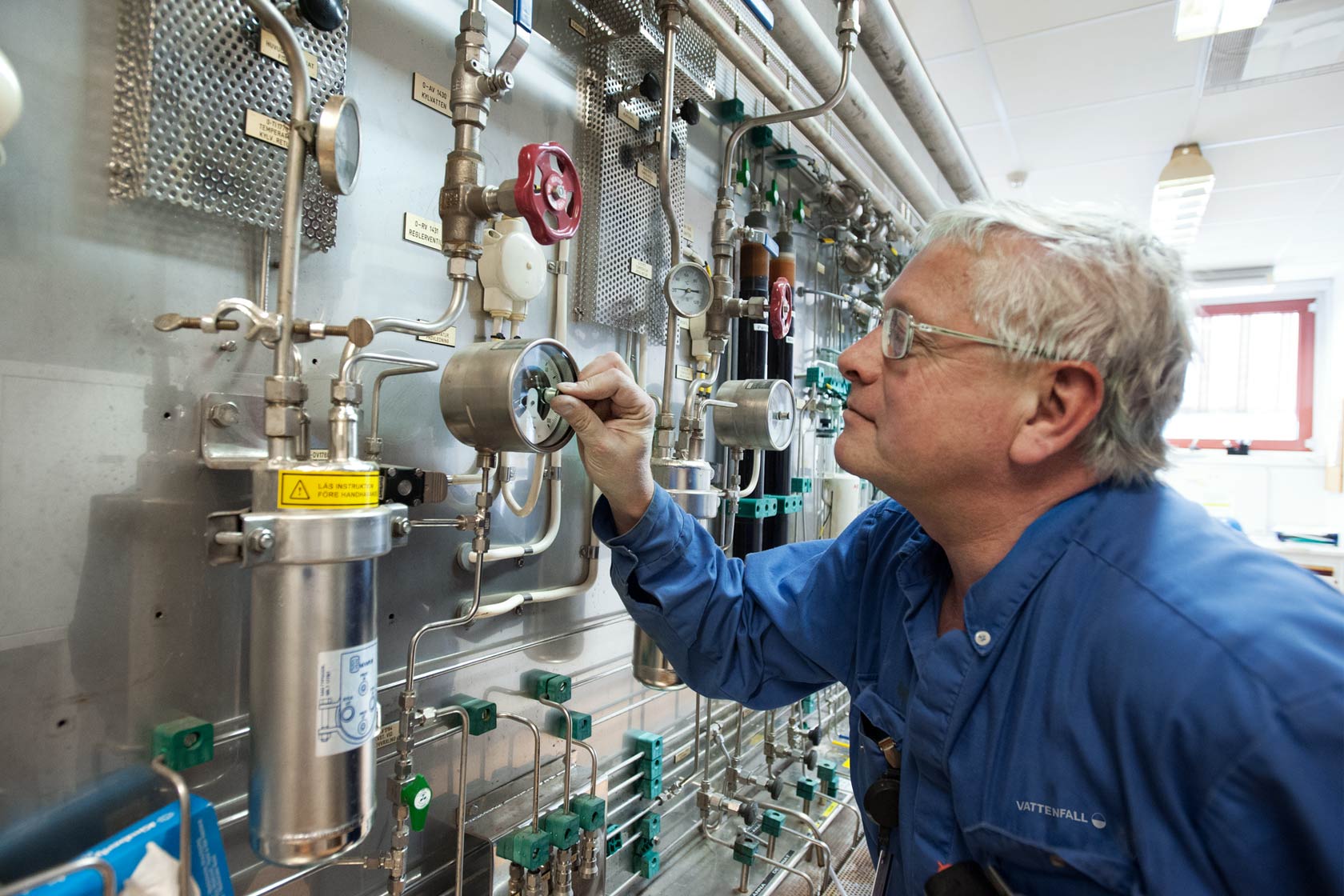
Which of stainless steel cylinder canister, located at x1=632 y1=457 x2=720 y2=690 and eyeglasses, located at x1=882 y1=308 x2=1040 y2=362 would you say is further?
stainless steel cylinder canister, located at x1=632 y1=457 x2=720 y2=690

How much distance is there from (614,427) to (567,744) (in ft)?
2.00

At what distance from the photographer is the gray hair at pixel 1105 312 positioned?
2.68 ft

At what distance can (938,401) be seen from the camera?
2.88ft

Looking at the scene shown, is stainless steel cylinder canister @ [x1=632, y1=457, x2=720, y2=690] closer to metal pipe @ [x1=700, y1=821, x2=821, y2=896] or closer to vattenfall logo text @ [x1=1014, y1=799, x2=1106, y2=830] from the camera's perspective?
metal pipe @ [x1=700, y1=821, x2=821, y2=896]

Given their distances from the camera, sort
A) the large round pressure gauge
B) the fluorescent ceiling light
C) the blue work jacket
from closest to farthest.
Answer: the blue work jacket
the large round pressure gauge
the fluorescent ceiling light

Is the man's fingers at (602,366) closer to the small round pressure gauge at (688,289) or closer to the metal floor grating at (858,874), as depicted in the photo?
the small round pressure gauge at (688,289)

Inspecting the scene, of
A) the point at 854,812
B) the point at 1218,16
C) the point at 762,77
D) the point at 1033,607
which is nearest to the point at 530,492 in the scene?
the point at 1033,607

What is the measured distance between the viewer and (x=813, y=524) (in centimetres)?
263

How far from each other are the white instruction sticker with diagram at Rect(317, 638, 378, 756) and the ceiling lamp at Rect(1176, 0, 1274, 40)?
9.42 ft

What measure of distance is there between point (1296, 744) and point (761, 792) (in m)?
1.63

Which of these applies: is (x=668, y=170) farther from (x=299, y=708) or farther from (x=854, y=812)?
(x=854, y=812)

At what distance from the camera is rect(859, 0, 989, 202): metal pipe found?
2.03 metres

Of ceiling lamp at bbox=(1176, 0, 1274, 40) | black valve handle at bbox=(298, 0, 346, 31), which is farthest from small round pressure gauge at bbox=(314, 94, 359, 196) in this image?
ceiling lamp at bbox=(1176, 0, 1274, 40)

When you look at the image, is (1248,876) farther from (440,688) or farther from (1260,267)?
(1260,267)
